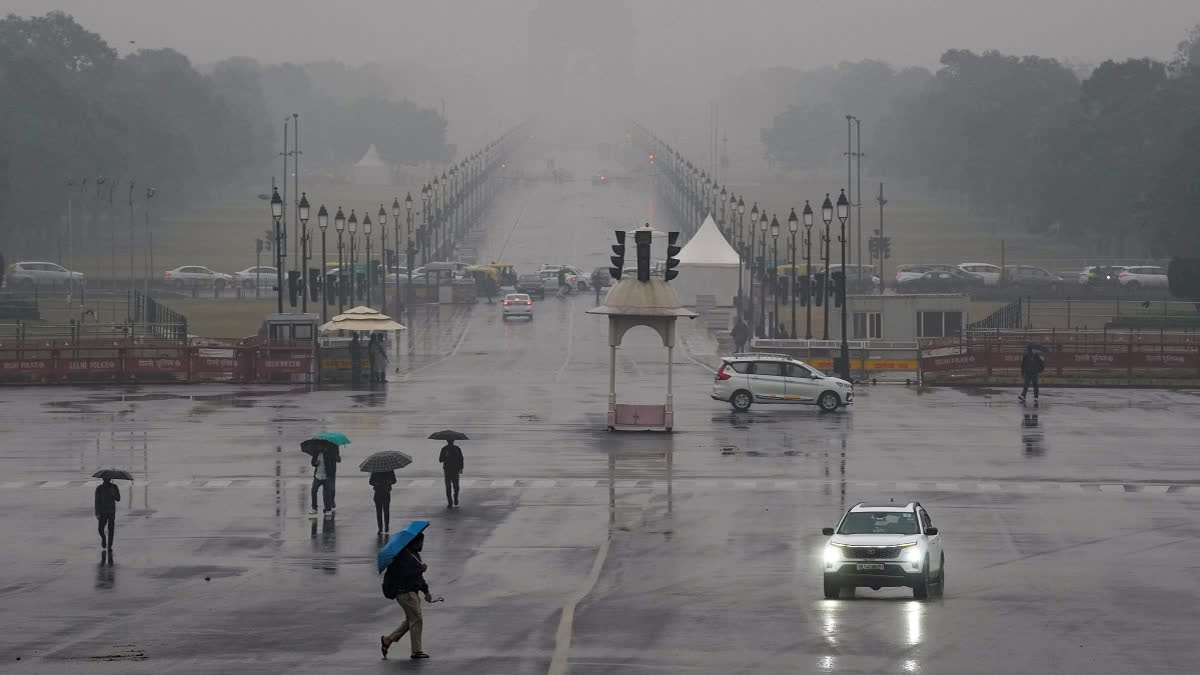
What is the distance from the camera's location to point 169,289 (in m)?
111

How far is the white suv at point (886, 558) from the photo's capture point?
74.4 ft

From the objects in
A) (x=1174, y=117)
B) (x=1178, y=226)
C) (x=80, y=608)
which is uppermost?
(x=1174, y=117)

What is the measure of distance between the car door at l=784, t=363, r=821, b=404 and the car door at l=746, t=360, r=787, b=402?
0.12 m

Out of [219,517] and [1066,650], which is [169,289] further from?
[1066,650]

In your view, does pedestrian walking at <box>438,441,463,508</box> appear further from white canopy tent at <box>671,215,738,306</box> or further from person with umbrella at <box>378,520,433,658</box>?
white canopy tent at <box>671,215,738,306</box>

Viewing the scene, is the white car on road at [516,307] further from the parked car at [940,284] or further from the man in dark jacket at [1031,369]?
the man in dark jacket at [1031,369]

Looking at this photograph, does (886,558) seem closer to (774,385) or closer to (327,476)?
(327,476)

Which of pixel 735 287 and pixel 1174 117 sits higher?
pixel 1174 117

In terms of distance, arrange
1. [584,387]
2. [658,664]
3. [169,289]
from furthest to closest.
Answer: [169,289] → [584,387] → [658,664]

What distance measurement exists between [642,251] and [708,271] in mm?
59387

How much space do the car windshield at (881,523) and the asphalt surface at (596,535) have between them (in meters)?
0.96

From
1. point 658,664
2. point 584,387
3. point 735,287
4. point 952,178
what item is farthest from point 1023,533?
point 952,178

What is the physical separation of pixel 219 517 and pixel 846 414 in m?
22.0

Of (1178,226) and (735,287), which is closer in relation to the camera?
(735,287)
